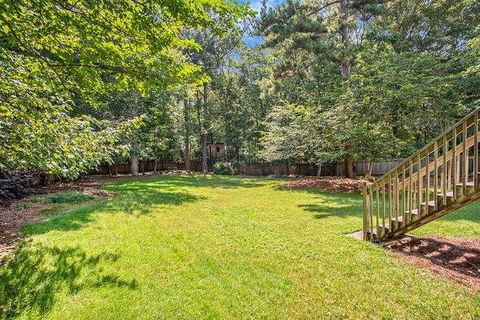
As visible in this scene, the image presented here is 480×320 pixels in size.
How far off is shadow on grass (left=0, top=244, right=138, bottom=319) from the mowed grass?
0.01 m

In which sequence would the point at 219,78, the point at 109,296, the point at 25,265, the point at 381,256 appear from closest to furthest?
the point at 109,296, the point at 25,265, the point at 381,256, the point at 219,78

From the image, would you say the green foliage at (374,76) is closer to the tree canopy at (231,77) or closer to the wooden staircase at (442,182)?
the tree canopy at (231,77)

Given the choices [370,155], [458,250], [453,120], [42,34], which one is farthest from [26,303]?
[453,120]

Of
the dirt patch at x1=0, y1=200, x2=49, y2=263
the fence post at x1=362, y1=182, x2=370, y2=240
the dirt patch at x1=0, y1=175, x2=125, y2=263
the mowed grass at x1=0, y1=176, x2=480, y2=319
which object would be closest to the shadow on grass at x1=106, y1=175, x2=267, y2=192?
the dirt patch at x1=0, y1=175, x2=125, y2=263

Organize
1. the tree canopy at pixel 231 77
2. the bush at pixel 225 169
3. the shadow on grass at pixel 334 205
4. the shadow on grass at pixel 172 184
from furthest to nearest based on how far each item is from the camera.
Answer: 1. the bush at pixel 225 169
2. the shadow on grass at pixel 172 184
3. the shadow on grass at pixel 334 205
4. the tree canopy at pixel 231 77

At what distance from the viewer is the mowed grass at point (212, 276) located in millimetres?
2986

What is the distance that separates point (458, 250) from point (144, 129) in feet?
60.9

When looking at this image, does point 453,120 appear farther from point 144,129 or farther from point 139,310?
point 144,129

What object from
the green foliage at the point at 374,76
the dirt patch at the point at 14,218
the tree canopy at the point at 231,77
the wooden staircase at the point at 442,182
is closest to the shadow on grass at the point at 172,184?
the tree canopy at the point at 231,77

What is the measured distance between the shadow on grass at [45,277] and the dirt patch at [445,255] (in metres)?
4.27

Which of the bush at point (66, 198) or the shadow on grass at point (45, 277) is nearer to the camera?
the shadow on grass at point (45, 277)

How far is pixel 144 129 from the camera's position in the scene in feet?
63.2

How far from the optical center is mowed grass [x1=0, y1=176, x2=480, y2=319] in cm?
299

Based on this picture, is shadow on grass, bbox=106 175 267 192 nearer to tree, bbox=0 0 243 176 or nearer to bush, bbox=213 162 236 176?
bush, bbox=213 162 236 176
